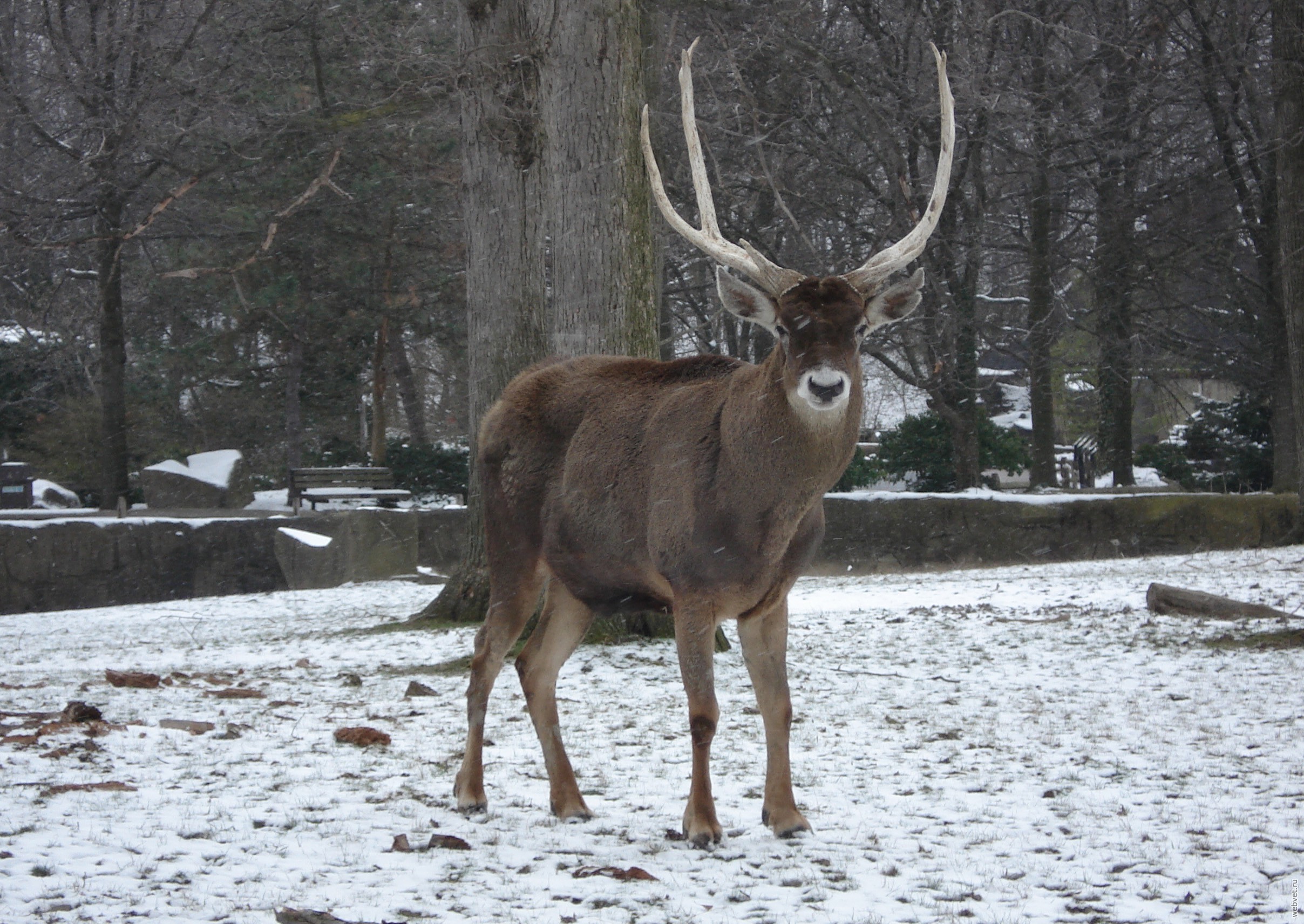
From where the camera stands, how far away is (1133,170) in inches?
787

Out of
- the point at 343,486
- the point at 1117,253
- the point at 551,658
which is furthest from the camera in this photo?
the point at 343,486

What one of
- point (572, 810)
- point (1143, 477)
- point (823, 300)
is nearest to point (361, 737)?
point (572, 810)

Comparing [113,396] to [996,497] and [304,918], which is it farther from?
[304,918]

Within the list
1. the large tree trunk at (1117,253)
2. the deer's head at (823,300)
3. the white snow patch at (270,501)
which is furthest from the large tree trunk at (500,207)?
the white snow patch at (270,501)

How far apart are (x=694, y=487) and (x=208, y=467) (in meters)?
23.0

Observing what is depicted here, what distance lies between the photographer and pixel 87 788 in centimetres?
518

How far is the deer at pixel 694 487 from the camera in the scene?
4.79m

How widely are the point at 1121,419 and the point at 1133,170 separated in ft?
17.3

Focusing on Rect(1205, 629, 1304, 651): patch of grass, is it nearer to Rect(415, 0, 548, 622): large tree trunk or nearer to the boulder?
Rect(415, 0, 548, 622): large tree trunk

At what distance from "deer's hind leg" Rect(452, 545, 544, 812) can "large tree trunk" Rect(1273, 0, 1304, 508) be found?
29.5 ft

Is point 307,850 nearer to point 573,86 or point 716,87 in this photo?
point 573,86

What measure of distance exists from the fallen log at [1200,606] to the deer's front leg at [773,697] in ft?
20.4

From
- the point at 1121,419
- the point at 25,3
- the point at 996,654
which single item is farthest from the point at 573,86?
the point at 1121,419

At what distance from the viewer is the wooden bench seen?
21797 millimetres
